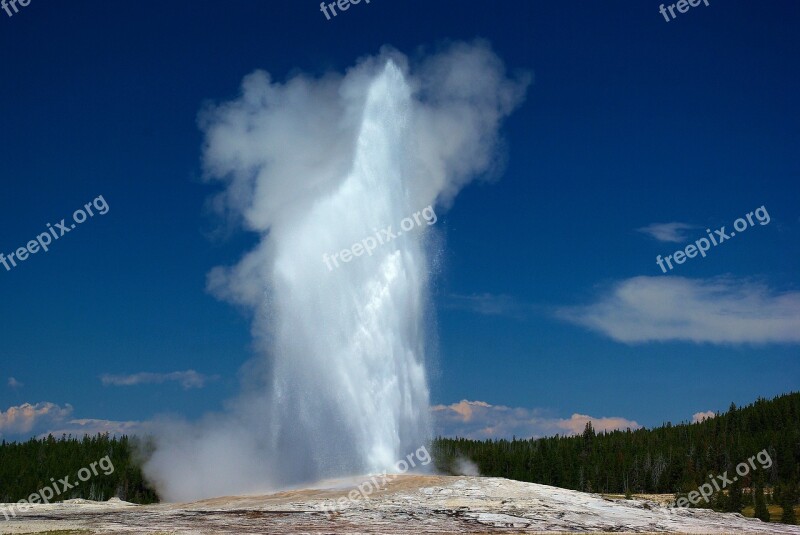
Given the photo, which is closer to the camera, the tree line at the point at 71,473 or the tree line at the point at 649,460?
the tree line at the point at 71,473

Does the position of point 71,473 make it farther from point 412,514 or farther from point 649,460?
point 649,460

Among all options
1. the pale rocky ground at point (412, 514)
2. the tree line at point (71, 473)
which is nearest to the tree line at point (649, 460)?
the tree line at point (71, 473)

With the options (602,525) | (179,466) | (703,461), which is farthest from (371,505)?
(703,461)

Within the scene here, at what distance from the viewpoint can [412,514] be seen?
44.1 m

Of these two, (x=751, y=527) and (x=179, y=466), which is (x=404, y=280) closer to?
(x=751, y=527)

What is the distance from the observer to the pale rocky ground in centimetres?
3966

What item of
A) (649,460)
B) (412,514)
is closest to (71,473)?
(412,514)

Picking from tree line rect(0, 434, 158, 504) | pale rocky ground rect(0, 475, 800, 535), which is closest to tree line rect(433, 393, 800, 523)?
tree line rect(0, 434, 158, 504)

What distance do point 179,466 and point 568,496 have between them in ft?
144

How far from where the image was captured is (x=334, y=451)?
55125 mm

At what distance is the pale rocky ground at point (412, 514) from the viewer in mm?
39656

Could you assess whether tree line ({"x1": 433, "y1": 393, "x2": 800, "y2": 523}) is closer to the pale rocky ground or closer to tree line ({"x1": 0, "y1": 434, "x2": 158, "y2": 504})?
tree line ({"x1": 0, "y1": 434, "x2": 158, "y2": 504})

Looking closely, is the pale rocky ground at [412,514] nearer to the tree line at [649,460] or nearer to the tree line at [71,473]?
the tree line at [71,473]

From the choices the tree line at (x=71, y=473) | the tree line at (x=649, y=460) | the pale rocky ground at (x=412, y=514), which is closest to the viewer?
the pale rocky ground at (x=412, y=514)
